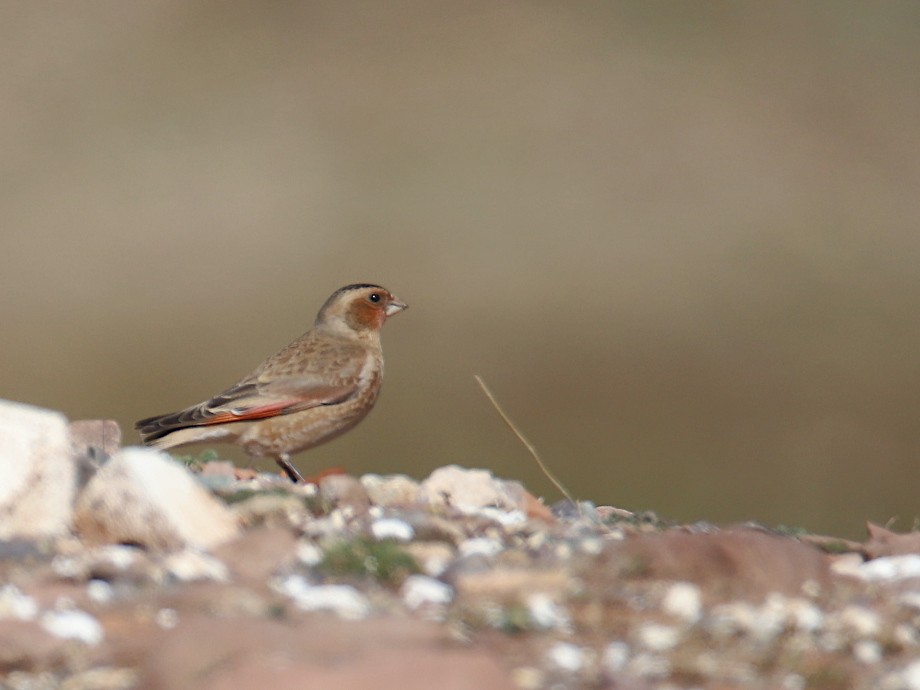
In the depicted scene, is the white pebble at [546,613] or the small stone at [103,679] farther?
the white pebble at [546,613]

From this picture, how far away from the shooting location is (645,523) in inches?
209

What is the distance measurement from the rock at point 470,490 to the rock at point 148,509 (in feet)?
4.64

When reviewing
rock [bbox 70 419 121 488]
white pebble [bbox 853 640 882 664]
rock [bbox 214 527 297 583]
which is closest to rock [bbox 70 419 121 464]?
rock [bbox 70 419 121 488]

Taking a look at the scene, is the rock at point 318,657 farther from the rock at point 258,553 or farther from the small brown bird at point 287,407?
the small brown bird at point 287,407

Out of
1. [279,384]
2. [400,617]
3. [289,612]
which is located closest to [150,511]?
[289,612]

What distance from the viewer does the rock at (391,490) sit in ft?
17.0

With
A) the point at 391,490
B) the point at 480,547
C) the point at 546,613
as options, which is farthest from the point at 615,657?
the point at 391,490

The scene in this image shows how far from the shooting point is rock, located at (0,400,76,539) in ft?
13.4

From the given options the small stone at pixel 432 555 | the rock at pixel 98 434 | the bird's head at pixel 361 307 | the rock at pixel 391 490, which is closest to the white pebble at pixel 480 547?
the small stone at pixel 432 555

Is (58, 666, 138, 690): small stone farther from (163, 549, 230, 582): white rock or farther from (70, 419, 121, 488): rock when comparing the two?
(70, 419, 121, 488): rock

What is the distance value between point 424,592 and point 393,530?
577mm

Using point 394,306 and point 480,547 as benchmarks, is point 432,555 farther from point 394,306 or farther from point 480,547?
point 394,306

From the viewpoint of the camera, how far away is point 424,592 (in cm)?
364

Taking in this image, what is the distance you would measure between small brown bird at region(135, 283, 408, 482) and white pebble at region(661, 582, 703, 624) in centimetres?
333
